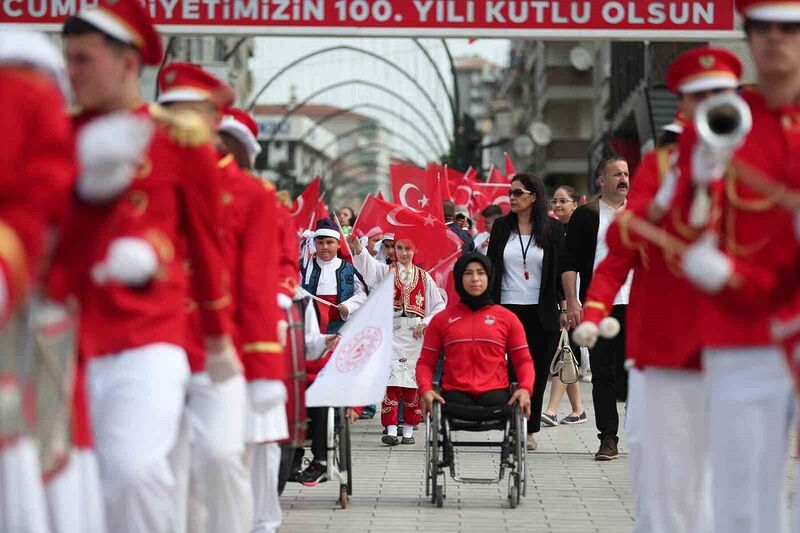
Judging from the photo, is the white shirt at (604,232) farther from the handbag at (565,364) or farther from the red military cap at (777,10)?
the red military cap at (777,10)

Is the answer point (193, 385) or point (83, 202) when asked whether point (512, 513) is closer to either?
point (193, 385)

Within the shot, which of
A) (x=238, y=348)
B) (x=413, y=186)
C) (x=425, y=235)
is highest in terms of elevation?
(x=413, y=186)

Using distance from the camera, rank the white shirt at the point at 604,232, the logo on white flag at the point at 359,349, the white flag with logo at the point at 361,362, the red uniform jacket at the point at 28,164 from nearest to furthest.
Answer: the red uniform jacket at the point at 28,164 < the white flag with logo at the point at 361,362 < the logo on white flag at the point at 359,349 < the white shirt at the point at 604,232

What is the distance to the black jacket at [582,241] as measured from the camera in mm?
11781

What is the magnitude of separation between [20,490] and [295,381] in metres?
3.85

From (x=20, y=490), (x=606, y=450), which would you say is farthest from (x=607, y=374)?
(x=20, y=490)

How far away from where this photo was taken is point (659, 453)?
605 centimetres

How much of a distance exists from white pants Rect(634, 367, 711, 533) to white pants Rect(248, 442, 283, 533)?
2.32 m

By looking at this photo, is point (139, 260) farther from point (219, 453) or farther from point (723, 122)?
point (723, 122)

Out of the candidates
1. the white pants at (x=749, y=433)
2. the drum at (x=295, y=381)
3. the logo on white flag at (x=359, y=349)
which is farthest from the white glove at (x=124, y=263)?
the logo on white flag at (x=359, y=349)

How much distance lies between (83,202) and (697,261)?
1873 mm

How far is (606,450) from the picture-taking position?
11.9m

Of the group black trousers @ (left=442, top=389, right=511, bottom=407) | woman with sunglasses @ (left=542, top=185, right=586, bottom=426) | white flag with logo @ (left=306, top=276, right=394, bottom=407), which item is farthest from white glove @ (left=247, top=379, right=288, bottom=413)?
woman with sunglasses @ (left=542, top=185, right=586, bottom=426)

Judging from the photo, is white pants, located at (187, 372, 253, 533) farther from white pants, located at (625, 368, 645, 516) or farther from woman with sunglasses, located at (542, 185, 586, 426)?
woman with sunglasses, located at (542, 185, 586, 426)
